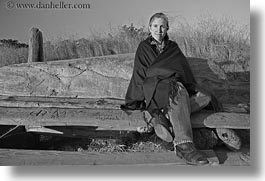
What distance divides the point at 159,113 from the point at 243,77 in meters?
0.76

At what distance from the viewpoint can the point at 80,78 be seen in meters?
2.83

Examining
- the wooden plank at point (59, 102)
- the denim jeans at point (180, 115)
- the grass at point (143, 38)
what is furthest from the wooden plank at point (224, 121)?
the wooden plank at point (59, 102)

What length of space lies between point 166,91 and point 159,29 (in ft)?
1.50

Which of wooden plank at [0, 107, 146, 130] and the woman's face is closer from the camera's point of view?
wooden plank at [0, 107, 146, 130]

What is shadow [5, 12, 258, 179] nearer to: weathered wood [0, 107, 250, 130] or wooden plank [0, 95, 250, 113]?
wooden plank [0, 95, 250, 113]

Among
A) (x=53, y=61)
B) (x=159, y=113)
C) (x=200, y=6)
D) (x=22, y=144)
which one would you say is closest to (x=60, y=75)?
(x=53, y=61)

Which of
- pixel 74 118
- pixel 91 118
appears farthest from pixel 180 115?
pixel 74 118

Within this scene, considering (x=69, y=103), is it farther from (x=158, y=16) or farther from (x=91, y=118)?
(x=158, y=16)

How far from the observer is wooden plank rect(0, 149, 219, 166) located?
2.56 m

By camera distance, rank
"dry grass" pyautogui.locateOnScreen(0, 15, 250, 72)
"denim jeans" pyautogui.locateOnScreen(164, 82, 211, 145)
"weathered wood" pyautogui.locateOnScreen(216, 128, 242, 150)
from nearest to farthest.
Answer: "denim jeans" pyautogui.locateOnScreen(164, 82, 211, 145) → "weathered wood" pyautogui.locateOnScreen(216, 128, 242, 150) → "dry grass" pyautogui.locateOnScreen(0, 15, 250, 72)

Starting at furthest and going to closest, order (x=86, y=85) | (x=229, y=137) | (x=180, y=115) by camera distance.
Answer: (x=86, y=85) < (x=229, y=137) < (x=180, y=115)

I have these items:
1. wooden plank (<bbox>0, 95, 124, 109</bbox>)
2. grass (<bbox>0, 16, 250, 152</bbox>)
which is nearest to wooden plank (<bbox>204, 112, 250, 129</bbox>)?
grass (<bbox>0, 16, 250, 152</bbox>)

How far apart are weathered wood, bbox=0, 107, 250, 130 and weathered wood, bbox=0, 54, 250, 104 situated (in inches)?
9.6

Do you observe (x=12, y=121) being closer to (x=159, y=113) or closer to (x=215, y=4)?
(x=159, y=113)
